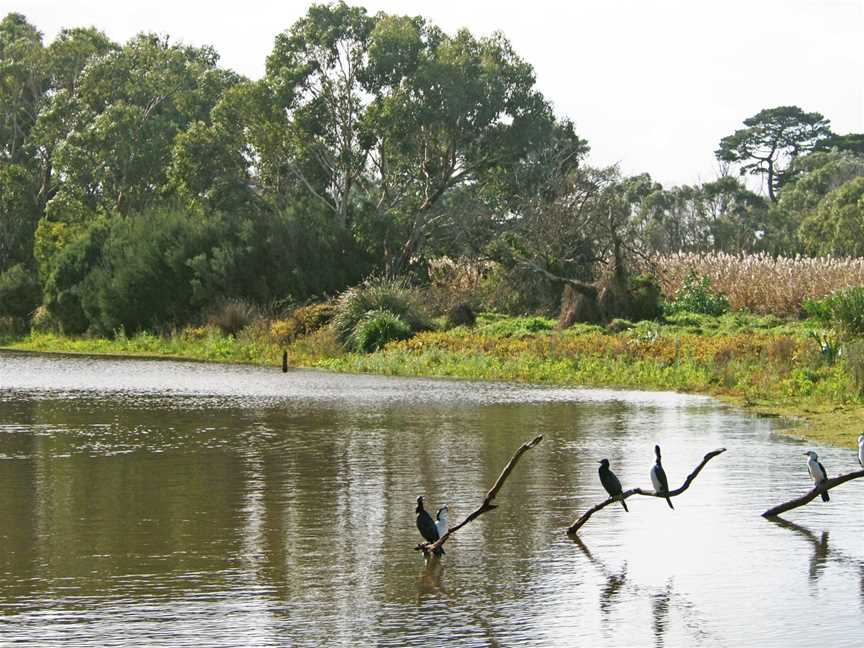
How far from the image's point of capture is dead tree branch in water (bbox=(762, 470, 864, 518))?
44.3 ft

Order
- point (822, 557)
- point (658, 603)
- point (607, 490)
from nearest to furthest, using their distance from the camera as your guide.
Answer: point (658, 603), point (822, 557), point (607, 490)

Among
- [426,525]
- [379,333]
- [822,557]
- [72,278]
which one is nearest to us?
[426,525]

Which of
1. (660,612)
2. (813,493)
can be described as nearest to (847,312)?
(813,493)

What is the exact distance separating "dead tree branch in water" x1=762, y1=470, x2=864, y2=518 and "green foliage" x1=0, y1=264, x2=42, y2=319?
1916 inches

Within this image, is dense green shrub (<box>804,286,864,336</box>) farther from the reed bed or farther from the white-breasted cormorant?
the white-breasted cormorant

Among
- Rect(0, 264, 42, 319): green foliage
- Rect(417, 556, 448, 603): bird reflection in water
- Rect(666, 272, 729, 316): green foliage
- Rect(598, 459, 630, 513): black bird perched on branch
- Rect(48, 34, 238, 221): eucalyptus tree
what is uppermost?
Rect(48, 34, 238, 221): eucalyptus tree

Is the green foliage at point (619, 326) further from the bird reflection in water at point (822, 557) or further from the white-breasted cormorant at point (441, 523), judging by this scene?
the white-breasted cormorant at point (441, 523)

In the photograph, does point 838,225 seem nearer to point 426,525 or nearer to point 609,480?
point 609,480

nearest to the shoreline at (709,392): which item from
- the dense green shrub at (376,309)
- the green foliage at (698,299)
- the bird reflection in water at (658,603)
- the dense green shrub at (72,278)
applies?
the dense green shrub at (376,309)

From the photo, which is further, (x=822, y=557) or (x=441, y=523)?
(x=822, y=557)

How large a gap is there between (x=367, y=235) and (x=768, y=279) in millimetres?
15057

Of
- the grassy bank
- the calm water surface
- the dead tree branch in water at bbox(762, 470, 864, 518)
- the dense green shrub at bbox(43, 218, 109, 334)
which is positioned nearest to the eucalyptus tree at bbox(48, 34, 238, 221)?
the dense green shrub at bbox(43, 218, 109, 334)

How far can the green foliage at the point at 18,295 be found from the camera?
5866 cm

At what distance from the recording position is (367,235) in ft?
166
